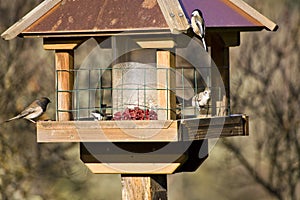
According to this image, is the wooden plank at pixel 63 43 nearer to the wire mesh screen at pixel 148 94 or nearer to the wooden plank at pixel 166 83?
the wire mesh screen at pixel 148 94

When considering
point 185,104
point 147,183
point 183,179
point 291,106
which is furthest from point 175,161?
point 183,179

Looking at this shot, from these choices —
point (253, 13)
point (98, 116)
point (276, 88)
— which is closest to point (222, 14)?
point (253, 13)

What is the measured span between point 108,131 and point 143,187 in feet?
1.61

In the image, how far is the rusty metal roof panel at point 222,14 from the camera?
203 inches

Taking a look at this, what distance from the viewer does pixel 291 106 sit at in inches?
354

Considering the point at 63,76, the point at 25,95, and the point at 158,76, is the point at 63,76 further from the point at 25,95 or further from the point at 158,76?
the point at 25,95

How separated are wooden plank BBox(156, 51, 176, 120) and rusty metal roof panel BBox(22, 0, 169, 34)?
24 centimetres

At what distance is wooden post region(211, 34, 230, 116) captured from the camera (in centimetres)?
566

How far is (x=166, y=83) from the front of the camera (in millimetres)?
4977

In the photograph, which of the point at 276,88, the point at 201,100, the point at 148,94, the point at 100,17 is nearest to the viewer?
the point at 100,17

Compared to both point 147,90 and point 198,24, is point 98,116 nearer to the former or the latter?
point 147,90

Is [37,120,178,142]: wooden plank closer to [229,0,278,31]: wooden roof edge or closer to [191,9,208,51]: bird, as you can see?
[191,9,208,51]: bird

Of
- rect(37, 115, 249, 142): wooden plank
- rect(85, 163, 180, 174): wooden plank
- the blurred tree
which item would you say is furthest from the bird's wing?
the blurred tree

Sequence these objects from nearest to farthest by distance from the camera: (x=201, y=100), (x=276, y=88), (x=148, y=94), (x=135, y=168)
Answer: (x=135, y=168) → (x=148, y=94) → (x=201, y=100) → (x=276, y=88)
